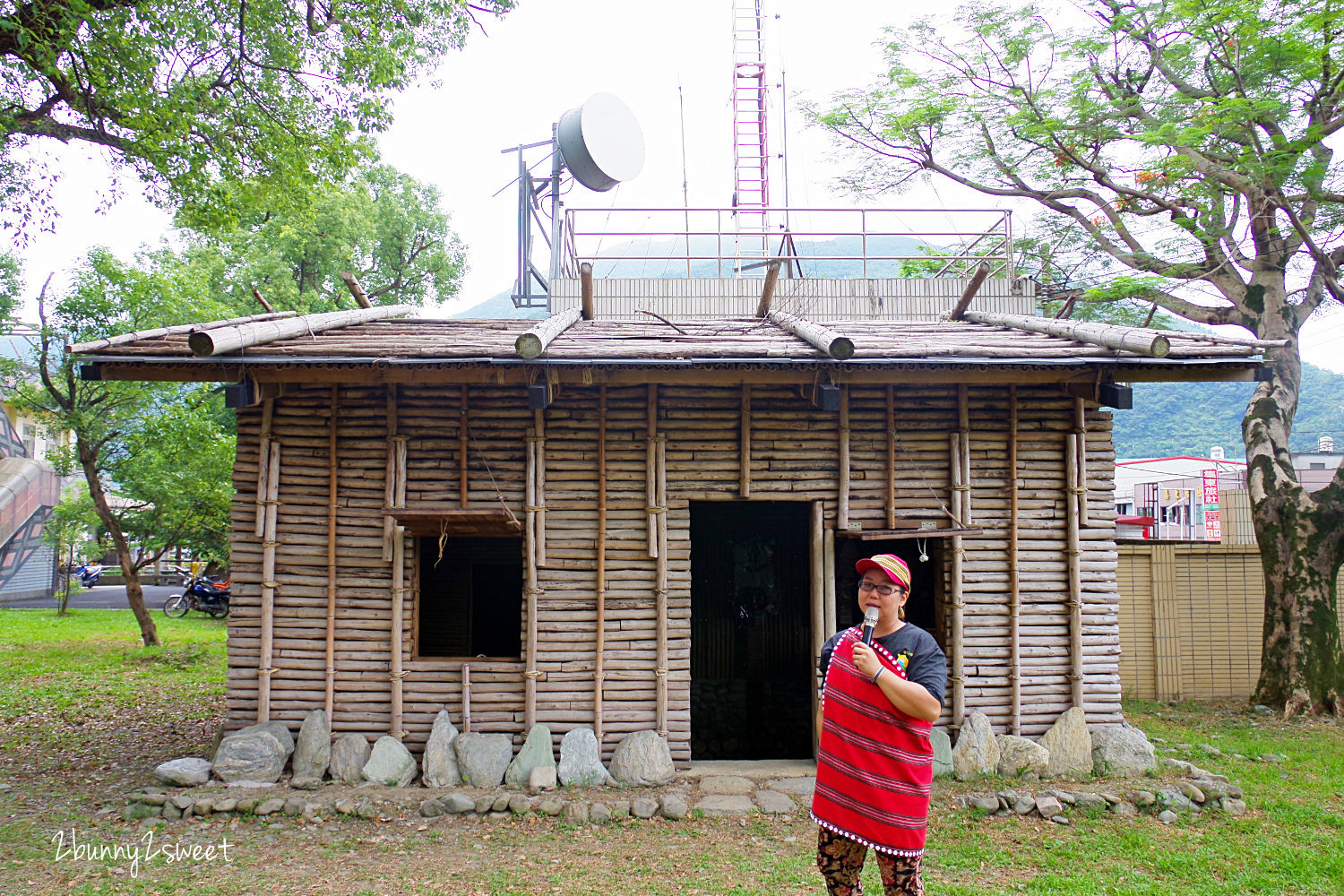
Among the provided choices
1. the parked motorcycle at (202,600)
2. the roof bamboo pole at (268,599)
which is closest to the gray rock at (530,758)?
the roof bamboo pole at (268,599)

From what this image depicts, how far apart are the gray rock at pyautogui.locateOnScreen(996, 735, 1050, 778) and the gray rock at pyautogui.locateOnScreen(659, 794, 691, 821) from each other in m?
2.81

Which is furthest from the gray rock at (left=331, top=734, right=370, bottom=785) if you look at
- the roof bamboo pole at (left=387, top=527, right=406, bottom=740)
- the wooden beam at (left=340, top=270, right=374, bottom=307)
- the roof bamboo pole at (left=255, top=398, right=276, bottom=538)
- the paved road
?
the paved road

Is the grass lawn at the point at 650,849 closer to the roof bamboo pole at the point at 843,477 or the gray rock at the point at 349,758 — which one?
the gray rock at the point at 349,758

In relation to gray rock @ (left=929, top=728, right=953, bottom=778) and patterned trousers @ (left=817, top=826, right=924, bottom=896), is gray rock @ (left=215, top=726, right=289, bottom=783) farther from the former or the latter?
gray rock @ (left=929, top=728, right=953, bottom=778)

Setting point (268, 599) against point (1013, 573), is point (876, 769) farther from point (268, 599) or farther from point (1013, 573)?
point (268, 599)

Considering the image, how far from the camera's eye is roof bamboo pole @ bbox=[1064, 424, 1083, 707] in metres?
7.52

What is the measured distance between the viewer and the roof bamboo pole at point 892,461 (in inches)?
299

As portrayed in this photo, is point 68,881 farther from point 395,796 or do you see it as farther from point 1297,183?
point 1297,183

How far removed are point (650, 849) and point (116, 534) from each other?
12516 mm

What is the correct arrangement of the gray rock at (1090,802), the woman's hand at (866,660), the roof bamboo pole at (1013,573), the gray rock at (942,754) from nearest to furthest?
the woman's hand at (866,660)
the gray rock at (1090,802)
the gray rock at (942,754)
the roof bamboo pole at (1013,573)

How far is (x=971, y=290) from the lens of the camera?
8273 mm

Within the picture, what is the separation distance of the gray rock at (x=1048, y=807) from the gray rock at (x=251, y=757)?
237 inches

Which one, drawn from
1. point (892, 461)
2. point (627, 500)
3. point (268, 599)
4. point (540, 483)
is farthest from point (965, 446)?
point (268, 599)

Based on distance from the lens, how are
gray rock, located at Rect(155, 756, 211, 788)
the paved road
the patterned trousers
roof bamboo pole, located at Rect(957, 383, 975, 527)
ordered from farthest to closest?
the paved road, roof bamboo pole, located at Rect(957, 383, 975, 527), gray rock, located at Rect(155, 756, 211, 788), the patterned trousers
